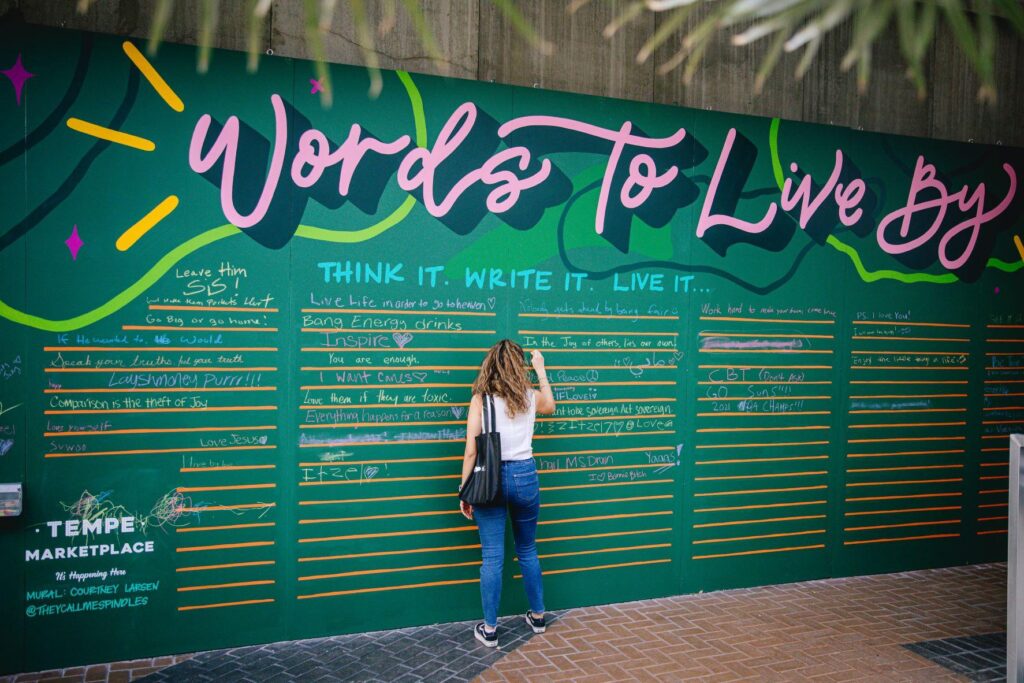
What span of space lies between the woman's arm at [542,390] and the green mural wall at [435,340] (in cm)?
40

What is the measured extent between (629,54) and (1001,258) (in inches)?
169

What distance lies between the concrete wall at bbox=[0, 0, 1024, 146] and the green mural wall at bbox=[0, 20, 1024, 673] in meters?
0.24

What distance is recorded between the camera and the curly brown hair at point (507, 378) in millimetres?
5551

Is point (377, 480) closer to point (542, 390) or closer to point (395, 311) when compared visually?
point (395, 311)

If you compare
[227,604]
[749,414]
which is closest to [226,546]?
[227,604]

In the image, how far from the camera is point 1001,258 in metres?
8.03

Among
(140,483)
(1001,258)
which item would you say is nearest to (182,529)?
(140,483)

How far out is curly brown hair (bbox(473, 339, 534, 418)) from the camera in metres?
5.55

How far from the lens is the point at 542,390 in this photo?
6.00m

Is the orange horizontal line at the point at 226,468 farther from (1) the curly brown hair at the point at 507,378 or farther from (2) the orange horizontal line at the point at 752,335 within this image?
(2) the orange horizontal line at the point at 752,335

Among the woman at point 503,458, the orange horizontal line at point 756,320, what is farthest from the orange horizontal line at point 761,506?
the woman at point 503,458

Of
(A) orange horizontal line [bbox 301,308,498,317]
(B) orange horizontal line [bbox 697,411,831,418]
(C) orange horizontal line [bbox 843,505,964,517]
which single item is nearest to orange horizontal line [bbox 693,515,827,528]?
(C) orange horizontal line [bbox 843,505,964,517]

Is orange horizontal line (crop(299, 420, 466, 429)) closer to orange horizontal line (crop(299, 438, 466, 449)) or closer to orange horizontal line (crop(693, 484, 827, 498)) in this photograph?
orange horizontal line (crop(299, 438, 466, 449))

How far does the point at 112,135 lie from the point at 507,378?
3.00m
